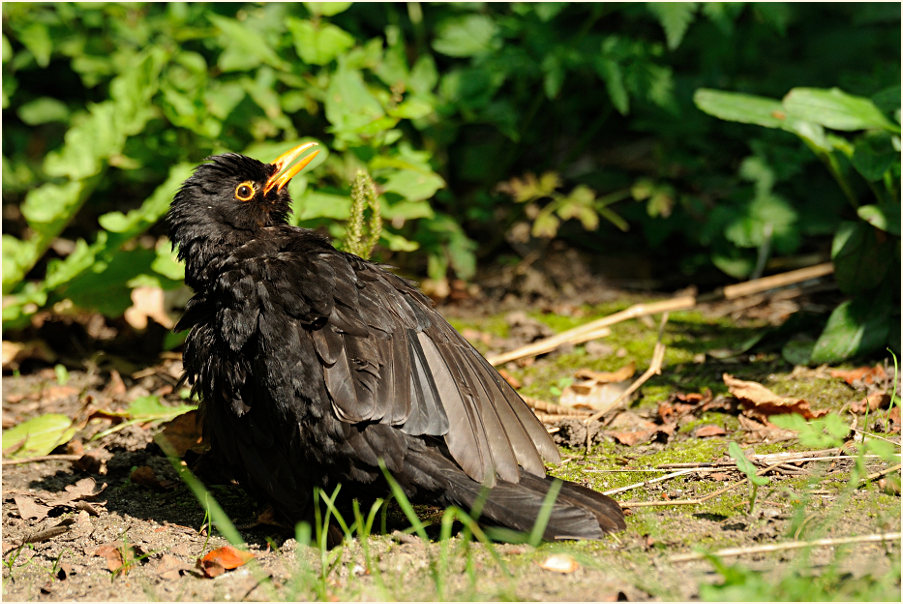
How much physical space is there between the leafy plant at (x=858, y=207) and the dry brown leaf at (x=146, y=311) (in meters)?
3.00

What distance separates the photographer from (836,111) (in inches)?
151

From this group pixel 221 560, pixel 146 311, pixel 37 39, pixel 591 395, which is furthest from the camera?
pixel 37 39

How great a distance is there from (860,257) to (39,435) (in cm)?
365

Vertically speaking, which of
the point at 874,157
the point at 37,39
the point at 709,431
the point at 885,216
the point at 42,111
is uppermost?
the point at 37,39

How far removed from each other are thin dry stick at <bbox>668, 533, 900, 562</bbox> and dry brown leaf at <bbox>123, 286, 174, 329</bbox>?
3.30m

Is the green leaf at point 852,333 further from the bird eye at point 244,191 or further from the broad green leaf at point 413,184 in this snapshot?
the bird eye at point 244,191

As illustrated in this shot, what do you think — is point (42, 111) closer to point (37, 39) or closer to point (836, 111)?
point (37, 39)

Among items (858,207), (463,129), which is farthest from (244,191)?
(463,129)

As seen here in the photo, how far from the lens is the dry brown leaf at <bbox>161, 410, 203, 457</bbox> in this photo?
3.64 meters

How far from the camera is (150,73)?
4652mm

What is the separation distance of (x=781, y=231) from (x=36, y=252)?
4.00 m

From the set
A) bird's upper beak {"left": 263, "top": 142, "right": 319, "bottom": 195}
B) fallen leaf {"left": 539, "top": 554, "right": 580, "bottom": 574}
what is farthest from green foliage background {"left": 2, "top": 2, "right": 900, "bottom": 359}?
fallen leaf {"left": 539, "top": 554, "right": 580, "bottom": 574}

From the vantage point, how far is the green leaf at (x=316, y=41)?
4.40 m

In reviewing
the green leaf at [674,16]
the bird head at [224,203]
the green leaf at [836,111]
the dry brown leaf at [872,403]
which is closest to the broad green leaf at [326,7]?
the bird head at [224,203]
